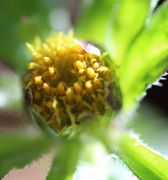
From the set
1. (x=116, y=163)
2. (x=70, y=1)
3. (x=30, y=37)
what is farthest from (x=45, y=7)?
(x=116, y=163)

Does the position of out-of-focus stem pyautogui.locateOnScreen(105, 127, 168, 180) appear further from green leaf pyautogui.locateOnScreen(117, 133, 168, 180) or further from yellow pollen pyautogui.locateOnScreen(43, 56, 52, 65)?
yellow pollen pyautogui.locateOnScreen(43, 56, 52, 65)

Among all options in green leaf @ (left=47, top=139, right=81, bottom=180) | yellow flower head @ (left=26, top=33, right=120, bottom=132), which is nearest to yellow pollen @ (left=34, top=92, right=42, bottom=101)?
yellow flower head @ (left=26, top=33, right=120, bottom=132)

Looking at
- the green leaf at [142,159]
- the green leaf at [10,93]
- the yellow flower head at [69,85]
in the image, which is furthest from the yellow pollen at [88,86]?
the green leaf at [10,93]

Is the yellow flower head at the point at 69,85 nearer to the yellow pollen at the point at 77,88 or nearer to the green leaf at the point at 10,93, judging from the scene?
the yellow pollen at the point at 77,88

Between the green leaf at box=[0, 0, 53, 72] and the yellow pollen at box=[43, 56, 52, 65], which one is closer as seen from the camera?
the yellow pollen at box=[43, 56, 52, 65]

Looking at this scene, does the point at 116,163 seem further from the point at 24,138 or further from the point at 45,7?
the point at 45,7
